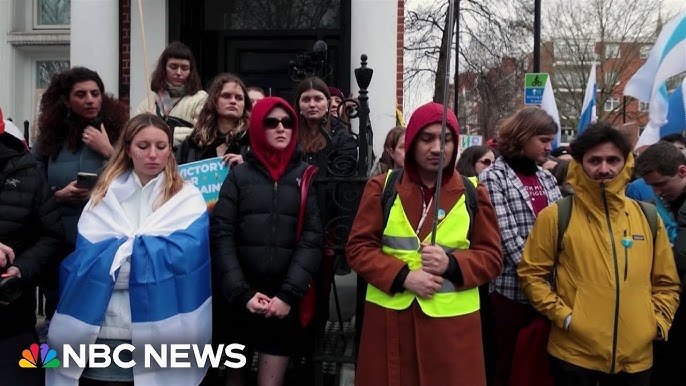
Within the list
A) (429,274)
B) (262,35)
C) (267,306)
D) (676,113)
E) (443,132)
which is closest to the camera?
(443,132)

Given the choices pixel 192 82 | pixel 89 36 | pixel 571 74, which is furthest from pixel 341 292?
pixel 571 74

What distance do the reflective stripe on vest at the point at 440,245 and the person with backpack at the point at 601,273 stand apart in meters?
0.49

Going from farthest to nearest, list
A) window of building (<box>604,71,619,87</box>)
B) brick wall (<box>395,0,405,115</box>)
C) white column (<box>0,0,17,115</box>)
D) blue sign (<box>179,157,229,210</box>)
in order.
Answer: window of building (<box>604,71,619,87</box>)
white column (<box>0,0,17,115</box>)
brick wall (<box>395,0,405,115</box>)
blue sign (<box>179,157,229,210</box>)

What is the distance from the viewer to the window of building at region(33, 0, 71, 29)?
10.9 meters

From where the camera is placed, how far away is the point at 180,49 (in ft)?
15.9

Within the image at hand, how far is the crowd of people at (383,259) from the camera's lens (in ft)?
10.6

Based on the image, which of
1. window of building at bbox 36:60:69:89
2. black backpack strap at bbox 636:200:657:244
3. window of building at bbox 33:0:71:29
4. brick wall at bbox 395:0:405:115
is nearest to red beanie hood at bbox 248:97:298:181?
black backpack strap at bbox 636:200:657:244

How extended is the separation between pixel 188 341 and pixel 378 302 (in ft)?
3.19

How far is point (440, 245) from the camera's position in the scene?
3221 mm

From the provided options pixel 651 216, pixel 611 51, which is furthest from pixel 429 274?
pixel 611 51

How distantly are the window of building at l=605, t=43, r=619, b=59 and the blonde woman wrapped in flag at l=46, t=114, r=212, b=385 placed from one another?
3261cm

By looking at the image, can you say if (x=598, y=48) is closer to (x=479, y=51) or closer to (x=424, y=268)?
(x=479, y=51)

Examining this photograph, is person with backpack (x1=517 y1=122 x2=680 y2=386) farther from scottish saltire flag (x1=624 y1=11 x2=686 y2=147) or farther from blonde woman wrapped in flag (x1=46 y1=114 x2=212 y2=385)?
scottish saltire flag (x1=624 y1=11 x2=686 y2=147)

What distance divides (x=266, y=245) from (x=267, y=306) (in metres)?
0.32
